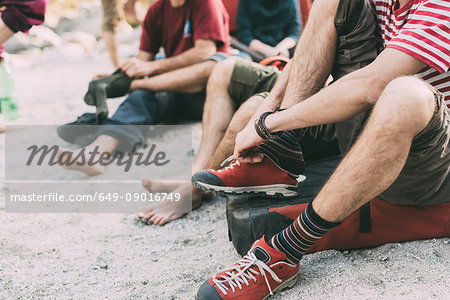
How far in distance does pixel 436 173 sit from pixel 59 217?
1.68 m

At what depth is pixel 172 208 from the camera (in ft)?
6.94

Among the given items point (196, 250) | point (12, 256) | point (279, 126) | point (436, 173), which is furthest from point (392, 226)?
point (12, 256)

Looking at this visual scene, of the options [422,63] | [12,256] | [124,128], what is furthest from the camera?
[124,128]

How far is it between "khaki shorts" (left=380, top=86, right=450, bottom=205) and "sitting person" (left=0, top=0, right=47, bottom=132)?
102 inches

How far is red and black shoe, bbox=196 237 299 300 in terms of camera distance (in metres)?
1.37

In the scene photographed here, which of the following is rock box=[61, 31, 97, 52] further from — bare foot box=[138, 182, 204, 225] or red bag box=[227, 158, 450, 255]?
red bag box=[227, 158, 450, 255]

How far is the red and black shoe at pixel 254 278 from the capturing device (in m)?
1.37

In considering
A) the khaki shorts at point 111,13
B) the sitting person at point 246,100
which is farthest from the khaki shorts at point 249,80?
the khaki shorts at point 111,13

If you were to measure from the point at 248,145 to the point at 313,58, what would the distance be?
1.46 feet

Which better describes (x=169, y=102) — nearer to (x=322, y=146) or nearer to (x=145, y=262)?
(x=322, y=146)

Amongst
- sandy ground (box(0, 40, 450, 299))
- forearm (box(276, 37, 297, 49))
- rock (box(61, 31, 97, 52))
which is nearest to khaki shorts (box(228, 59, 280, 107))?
sandy ground (box(0, 40, 450, 299))

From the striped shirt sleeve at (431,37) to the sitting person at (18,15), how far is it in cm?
257

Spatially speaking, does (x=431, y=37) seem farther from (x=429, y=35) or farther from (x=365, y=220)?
(x=365, y=220)

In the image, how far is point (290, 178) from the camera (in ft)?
5.72
